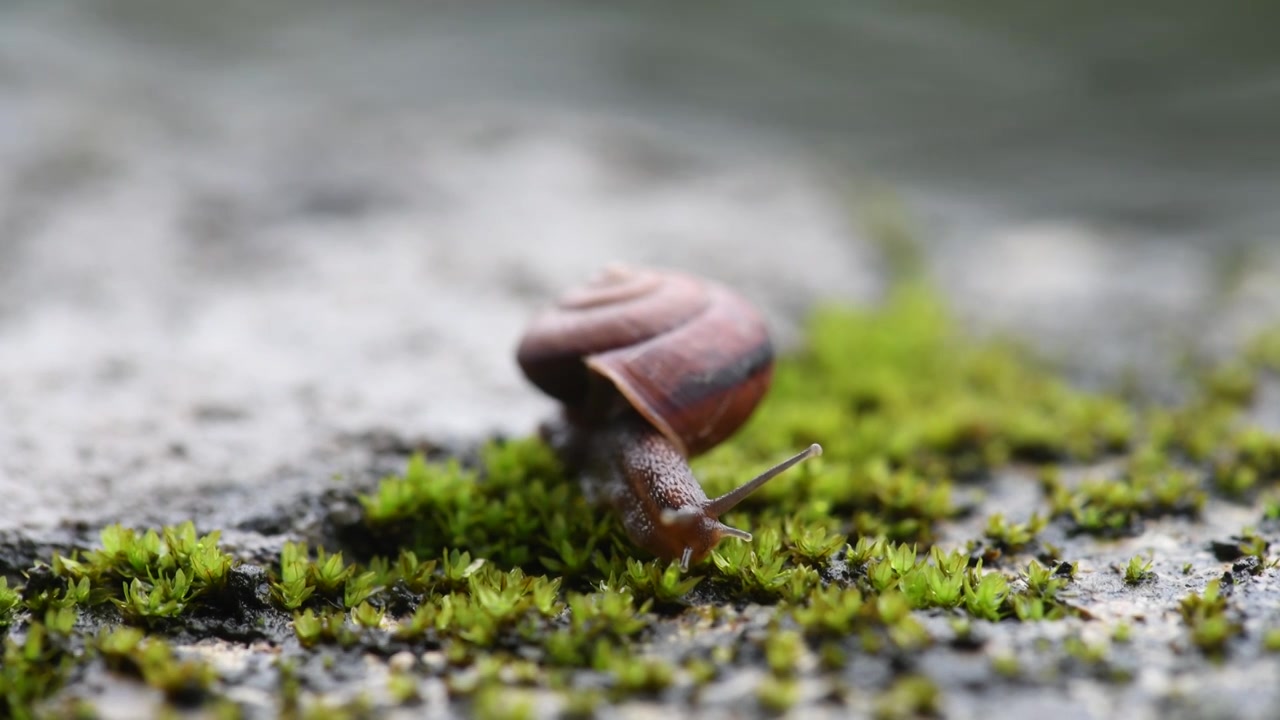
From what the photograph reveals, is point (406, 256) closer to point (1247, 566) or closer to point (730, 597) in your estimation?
point (730, 597)

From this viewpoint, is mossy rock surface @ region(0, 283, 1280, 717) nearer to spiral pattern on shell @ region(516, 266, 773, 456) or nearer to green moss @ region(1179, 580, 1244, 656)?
green moss @ region(1179, 580, 1244, 656)

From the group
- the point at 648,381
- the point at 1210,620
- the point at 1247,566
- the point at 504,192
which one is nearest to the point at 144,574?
the point at 648,381

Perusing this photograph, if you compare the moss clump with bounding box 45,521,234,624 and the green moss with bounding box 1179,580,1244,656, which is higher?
the green moss with bounding box 1179,580,1244,656

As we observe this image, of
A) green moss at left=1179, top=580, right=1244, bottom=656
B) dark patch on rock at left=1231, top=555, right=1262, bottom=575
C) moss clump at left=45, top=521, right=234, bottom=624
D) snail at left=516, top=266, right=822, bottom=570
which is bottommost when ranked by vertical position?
moss clump at left=45, top=521, right=234, bottom=624

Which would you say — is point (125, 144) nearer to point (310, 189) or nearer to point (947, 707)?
point (310, 189)

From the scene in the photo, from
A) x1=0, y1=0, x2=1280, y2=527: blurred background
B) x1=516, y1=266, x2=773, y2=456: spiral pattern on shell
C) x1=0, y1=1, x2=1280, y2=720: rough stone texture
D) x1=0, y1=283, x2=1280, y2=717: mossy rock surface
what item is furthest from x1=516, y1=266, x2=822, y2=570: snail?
x1=0, y1=0, x2=1280, y2=527: blurred background

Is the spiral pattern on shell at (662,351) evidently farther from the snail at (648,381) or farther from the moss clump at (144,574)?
the moss clump at (144,574)
